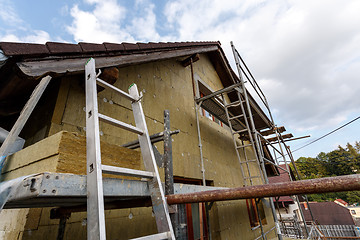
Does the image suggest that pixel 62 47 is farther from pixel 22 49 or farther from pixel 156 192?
pixel 156 192

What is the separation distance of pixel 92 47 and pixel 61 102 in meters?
0.85

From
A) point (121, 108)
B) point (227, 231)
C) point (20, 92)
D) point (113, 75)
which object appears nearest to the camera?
point (20, 92)

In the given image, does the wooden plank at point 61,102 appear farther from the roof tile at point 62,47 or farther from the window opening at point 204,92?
the window opening at point 204,92

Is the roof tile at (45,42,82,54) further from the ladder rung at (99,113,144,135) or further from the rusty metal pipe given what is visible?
the rusty metal pipe

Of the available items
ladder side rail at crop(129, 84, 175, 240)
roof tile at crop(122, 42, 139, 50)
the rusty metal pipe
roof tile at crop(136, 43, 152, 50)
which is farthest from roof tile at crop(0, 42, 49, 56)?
the rusty metal pipe

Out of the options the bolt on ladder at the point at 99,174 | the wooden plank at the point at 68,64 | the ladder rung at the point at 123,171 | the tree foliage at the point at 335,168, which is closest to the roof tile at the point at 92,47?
the wooden plank at the point at 68,64

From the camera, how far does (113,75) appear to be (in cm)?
261

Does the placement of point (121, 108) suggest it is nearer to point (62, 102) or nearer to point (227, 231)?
point (62, 102)

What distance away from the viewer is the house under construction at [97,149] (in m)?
1.32

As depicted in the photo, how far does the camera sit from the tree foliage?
3938cm

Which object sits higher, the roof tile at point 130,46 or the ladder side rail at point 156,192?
the roof tile at point 130,46

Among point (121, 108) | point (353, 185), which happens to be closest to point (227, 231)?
point (121, 108)

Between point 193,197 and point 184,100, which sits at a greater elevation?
point 184,100

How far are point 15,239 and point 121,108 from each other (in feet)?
6.88
